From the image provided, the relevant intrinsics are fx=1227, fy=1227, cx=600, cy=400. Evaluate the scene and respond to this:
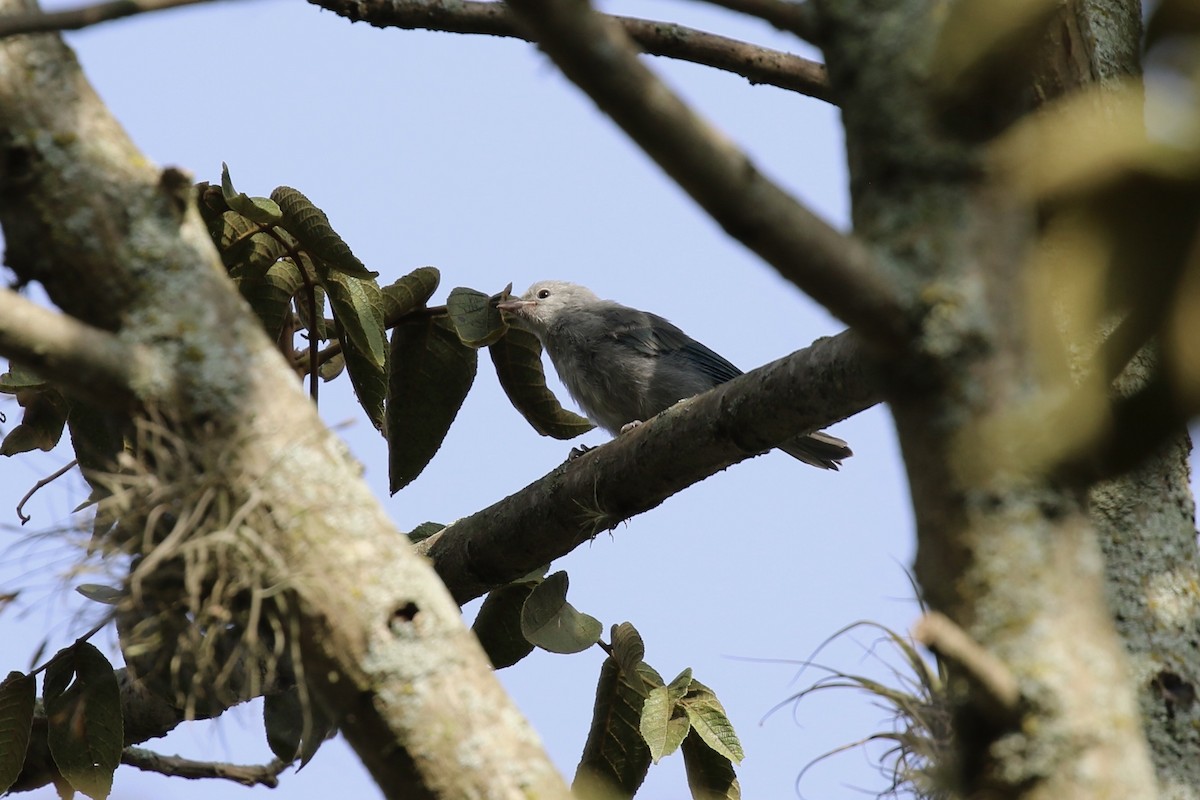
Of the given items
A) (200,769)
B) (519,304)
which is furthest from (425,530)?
(519,304)

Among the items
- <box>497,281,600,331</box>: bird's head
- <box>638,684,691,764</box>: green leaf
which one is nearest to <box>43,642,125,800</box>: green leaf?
<box>638,684,691,764</box>: green leaf

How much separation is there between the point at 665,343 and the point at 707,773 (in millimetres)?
3754

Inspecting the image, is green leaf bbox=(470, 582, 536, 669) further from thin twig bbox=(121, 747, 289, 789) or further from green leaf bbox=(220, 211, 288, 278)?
green leaf bbox=(220, 211, 288, 278)

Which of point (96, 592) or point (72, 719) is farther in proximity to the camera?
point (72, 719)

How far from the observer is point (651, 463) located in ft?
12.1

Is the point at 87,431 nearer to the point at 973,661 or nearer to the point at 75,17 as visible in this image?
the point at 75,17

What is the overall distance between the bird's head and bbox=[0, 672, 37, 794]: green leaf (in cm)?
411

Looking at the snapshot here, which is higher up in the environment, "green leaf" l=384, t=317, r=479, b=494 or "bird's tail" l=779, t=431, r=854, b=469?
"bird's tail" l=779, t=431, r=854, b=469

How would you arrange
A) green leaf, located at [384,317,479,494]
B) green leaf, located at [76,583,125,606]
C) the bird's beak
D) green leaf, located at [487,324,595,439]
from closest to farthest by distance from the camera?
green leaf, located at [76,583,125,606], green leaf, located at [384,317,479,494], green leaf, located at [487,324,595,439], the bird's beak

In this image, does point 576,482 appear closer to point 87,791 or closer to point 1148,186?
point 87,791

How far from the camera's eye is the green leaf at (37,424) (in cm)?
390

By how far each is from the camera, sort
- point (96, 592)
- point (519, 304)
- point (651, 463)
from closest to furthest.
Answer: point (96, 592) → point (651, 463) → point (519, 304)

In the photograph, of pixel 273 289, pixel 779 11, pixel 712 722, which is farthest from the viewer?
pixel 273 289

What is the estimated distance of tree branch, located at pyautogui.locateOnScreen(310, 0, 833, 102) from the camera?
12.5ft
